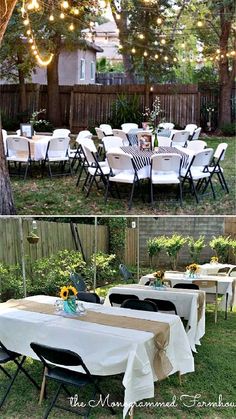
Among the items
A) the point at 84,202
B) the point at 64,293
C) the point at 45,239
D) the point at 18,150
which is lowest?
the point at 64,293

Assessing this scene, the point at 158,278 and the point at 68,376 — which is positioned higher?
the point at 158,278

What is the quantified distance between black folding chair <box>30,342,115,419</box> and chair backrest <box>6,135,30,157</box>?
217 cm

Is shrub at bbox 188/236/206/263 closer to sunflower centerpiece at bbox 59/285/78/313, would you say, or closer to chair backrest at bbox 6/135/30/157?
sunflower centerpiece at bbox 59/285/78/313

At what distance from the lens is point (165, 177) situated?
4.54 m

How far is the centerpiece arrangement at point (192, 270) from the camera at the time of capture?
452 centimetres

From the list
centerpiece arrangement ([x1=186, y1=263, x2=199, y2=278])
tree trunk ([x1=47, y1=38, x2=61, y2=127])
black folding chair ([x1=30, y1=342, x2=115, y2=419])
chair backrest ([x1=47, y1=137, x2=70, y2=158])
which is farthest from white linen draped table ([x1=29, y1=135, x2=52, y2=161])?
black folding chair ([x1=30, y1=342, x2=115, y2=419])

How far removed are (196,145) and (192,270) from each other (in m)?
1.40

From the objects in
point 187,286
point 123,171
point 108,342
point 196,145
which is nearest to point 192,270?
point 187,286

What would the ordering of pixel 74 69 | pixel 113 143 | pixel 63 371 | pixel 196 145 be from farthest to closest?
pixel 113 143, pixel 196 145, pixel 74 69, pixel 63 371

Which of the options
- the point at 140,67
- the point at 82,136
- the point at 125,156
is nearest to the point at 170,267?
the point at 125,156

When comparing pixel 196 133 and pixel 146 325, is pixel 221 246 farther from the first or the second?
pixel 196 133

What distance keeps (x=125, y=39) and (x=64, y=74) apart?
51 cm

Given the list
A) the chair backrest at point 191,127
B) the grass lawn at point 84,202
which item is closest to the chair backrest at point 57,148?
the grass lawn at point 84,202

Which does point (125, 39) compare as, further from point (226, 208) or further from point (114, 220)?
point (226, 208)
